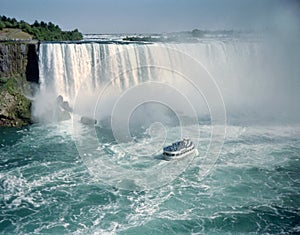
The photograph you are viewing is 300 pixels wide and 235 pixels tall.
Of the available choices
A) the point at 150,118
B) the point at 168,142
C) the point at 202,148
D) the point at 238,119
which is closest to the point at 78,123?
the point at 150,118

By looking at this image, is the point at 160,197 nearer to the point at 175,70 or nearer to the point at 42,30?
the point at 175,70

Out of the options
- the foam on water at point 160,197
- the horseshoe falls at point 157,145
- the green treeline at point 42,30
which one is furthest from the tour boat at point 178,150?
the green treeline at point 42,30

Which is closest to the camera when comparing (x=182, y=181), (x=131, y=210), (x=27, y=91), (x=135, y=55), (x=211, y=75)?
(x=131, y=210)

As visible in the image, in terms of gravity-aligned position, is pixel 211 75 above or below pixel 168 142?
above

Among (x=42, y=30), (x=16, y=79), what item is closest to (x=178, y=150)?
(x=16, y=79)

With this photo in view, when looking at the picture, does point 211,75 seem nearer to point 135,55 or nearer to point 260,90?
point 260,90
